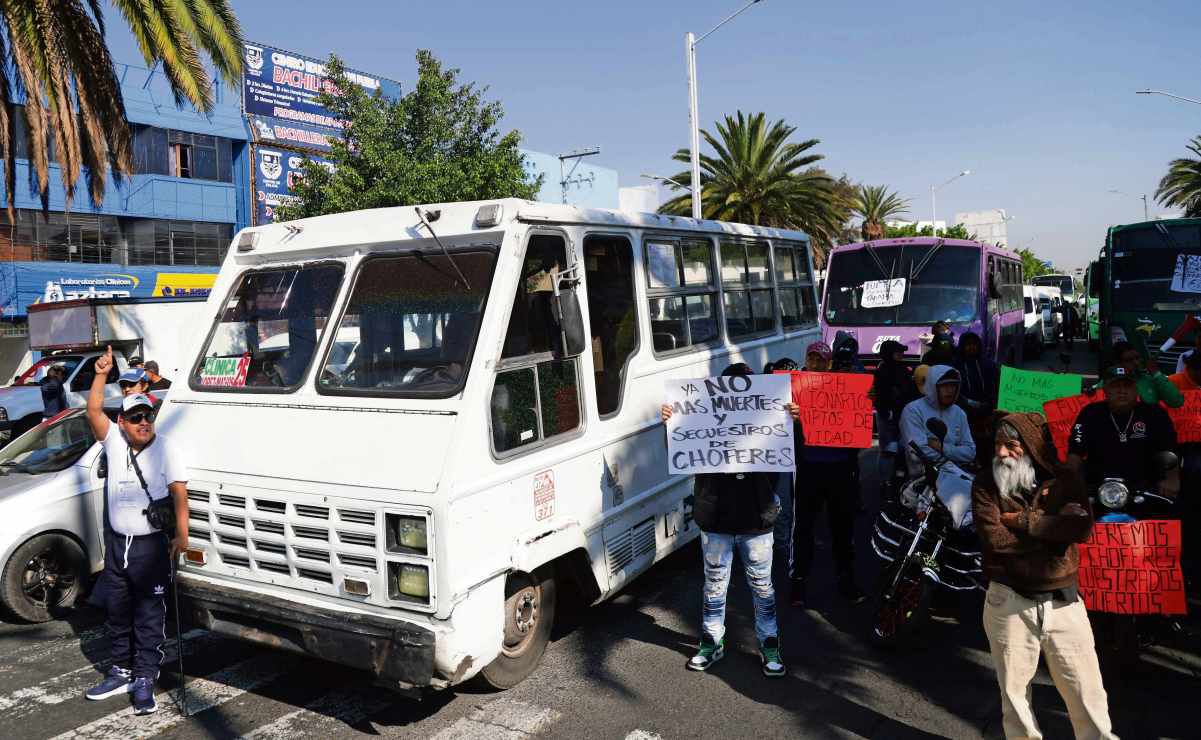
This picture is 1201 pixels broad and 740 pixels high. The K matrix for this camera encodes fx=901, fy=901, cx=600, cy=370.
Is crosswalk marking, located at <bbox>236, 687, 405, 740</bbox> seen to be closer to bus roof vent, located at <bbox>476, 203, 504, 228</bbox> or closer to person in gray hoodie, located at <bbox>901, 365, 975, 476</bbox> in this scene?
bus roof vent, located at <bbox>476, 203, 504, 228</bbox>

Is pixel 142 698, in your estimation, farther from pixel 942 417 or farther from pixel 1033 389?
pixel 1033 389

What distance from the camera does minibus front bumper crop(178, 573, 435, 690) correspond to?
4348 millimetres

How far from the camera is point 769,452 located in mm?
5285

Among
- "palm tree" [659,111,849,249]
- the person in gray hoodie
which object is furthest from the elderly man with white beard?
"palm tree" [659,111,849,249]

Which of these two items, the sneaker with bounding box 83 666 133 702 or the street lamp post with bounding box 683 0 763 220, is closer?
the sneaker with bounding box 83 666 133 702

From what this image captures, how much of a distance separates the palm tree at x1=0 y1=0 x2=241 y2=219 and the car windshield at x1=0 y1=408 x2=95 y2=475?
20.4ft

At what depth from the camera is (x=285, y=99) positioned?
108ft

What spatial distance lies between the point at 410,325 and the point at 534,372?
0.77 meters

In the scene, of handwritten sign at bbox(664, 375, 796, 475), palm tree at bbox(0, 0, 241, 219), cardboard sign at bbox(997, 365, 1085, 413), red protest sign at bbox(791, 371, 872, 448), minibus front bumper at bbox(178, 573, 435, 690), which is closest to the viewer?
minibus front bumper at bbox(178, 573, 435, 690)

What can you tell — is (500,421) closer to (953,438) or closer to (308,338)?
(308,338)

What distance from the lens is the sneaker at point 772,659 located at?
5238mm

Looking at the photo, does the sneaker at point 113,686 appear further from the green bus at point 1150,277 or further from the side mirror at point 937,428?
the green bus at point 1150,277

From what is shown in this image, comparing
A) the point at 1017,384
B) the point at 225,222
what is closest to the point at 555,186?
the point at 225,222

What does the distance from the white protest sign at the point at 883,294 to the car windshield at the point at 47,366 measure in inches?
569
